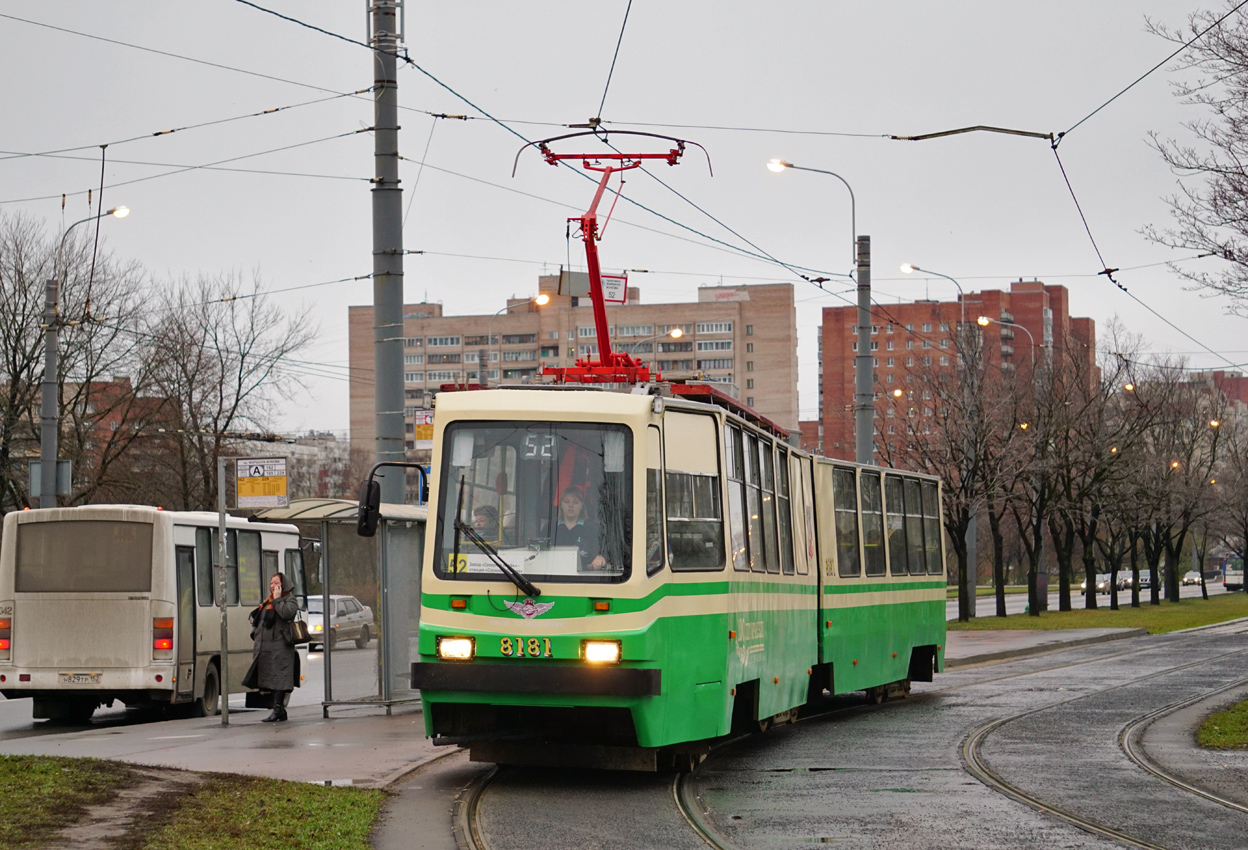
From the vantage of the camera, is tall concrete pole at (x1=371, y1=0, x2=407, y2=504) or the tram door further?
the tram door

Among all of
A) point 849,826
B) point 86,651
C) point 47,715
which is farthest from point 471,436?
point 47,715

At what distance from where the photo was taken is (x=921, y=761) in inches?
536

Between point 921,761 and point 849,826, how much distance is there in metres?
3.80

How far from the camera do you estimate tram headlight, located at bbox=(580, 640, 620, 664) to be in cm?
1107

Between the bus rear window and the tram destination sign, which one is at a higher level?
the tram destination sign

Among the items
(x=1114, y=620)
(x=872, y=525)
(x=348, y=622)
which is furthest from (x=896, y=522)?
(x=1114, y=620)

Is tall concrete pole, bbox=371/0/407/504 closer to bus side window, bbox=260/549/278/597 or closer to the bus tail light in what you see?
the bus tail light

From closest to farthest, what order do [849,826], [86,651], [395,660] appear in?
[849,826] < [395,660] < [86,651]

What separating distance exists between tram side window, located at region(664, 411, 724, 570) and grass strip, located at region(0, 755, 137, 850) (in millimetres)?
4185

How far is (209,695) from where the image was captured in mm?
20062

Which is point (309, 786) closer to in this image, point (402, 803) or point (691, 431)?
point (402, 803)

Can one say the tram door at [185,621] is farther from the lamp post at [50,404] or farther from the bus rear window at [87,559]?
the lamp post at [50,404]

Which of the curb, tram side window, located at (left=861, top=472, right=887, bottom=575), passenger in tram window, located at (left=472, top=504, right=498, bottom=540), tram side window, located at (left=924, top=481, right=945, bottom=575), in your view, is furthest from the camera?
the curb

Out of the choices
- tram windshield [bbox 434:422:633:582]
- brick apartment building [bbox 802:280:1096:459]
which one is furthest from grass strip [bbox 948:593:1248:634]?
brick apartment building [bbox 802:280:1096:459]
